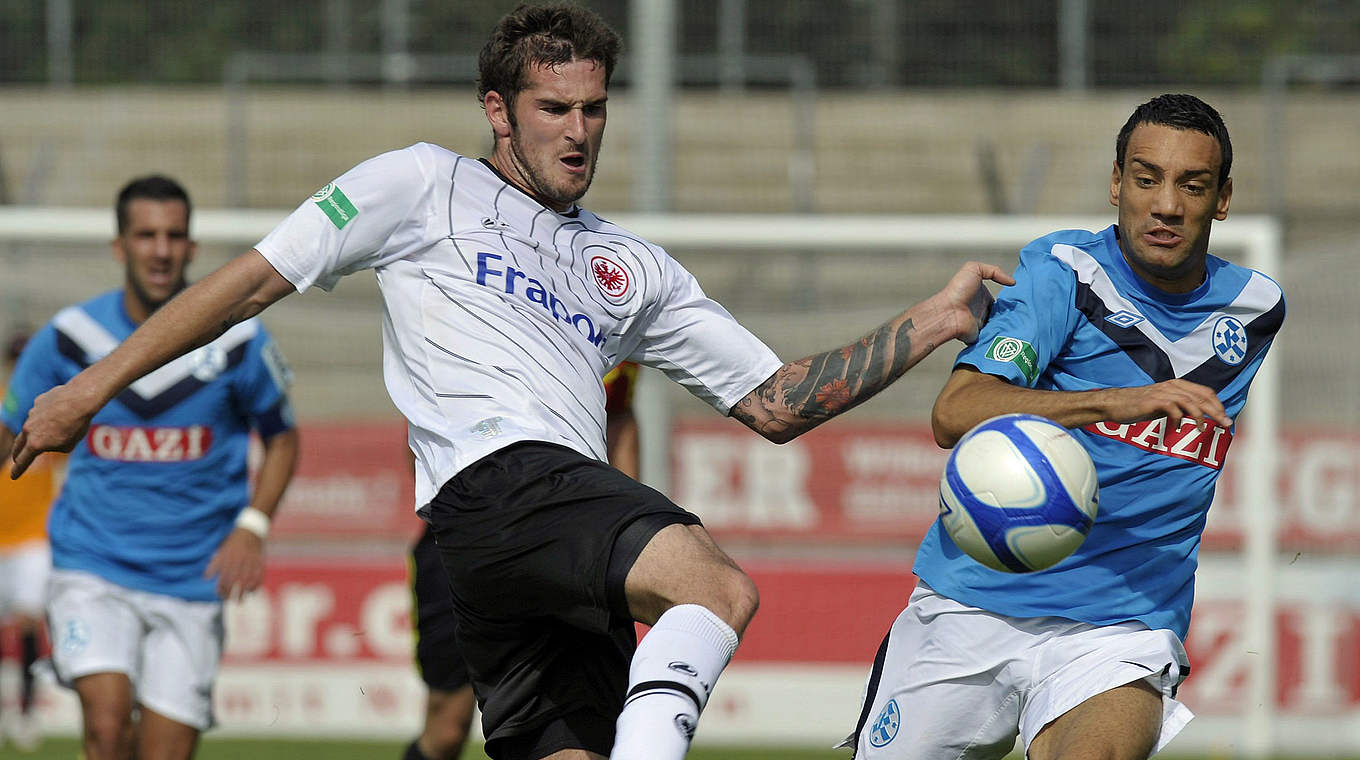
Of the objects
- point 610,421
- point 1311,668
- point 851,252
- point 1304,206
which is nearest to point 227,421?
point 610,421

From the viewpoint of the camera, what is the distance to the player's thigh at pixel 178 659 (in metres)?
6.44

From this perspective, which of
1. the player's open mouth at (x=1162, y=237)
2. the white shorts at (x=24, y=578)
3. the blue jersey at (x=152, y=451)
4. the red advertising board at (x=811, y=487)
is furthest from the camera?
the white shorts at (x=24, y=578)

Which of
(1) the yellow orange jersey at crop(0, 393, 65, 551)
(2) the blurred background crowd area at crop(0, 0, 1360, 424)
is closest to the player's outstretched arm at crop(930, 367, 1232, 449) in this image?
(2) the blurred background crowd area at crop(0, 0, 1360, 424)

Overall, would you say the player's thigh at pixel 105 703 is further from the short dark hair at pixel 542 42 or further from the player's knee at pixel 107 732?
the short dark hair at pixel 542 42

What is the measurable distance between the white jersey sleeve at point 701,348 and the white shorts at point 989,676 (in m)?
0.80

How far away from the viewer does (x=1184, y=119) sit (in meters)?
4.36

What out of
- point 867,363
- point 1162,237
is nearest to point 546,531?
point 867,363

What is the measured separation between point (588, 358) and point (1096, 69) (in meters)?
9.53

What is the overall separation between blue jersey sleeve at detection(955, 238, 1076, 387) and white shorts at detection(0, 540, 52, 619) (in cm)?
788

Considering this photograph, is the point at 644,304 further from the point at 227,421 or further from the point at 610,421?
the point at 227,421

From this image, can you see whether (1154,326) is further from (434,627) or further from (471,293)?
(434,627)

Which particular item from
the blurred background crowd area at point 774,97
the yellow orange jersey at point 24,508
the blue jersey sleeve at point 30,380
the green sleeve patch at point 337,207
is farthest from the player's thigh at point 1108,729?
the yellow orange jersey at point 24,508

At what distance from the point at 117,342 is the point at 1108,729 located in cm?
427

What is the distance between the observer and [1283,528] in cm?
1028
